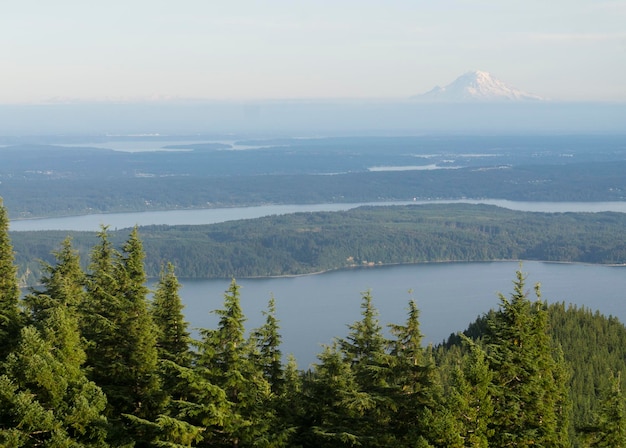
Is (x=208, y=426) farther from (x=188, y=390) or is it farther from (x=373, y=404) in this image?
(x=373, y=404)

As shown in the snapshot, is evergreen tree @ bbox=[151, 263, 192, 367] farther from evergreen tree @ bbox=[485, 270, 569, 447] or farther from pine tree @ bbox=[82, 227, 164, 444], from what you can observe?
evergreen tree @ bbox=[485, 270, 569, 447]

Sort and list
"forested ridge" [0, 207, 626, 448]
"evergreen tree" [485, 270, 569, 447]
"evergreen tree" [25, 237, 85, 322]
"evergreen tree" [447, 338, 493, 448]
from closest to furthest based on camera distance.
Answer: "evergreen tree" [447, 338, 493, 448], "forested ridge" [0, 207, 626, 448], "evergreen tree" [485, 270, 569, 447], "evergreen tree" [25, 237, 85, 322]

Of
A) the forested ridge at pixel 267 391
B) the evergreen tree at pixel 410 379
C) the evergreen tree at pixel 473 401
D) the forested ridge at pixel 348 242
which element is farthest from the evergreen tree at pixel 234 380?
the forested ridge at pixel 348 242

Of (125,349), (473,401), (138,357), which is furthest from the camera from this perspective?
(125,349)

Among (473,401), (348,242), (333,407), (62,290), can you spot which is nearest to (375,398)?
(333,407)

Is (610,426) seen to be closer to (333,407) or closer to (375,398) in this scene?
(375,398)

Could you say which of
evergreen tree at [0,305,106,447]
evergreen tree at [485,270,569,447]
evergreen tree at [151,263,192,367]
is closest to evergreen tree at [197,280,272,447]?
evergreen tree at [0,305,106,447]

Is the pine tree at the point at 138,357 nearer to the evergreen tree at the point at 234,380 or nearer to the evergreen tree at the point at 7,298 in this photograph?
the evergreen tree at the point at 234,380
